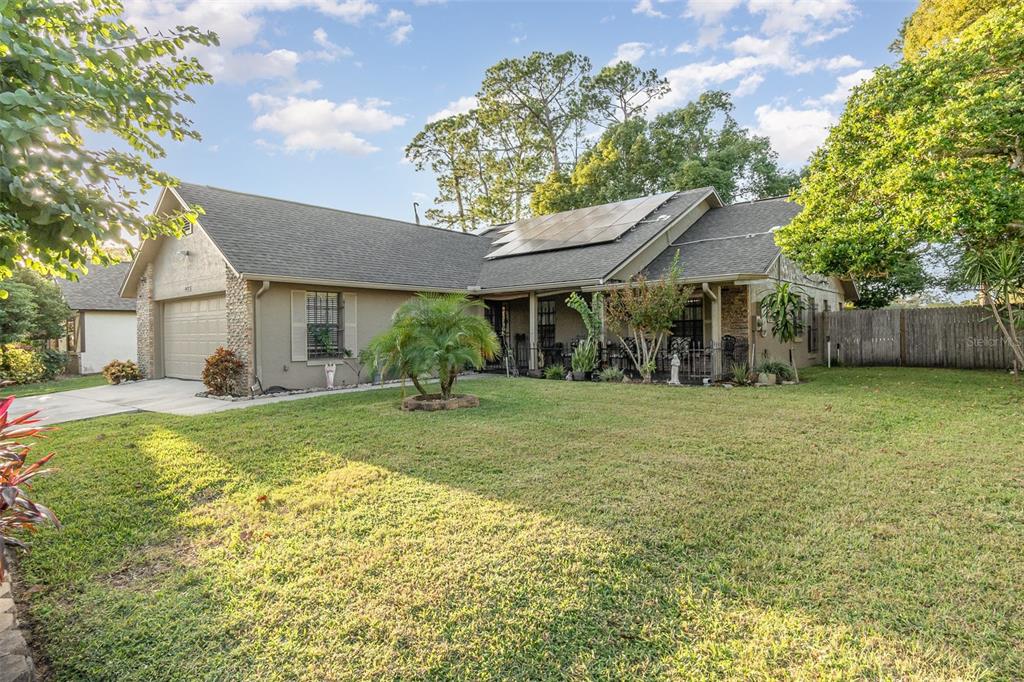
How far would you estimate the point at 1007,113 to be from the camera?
30.3 feet

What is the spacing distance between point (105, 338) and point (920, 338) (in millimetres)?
29041

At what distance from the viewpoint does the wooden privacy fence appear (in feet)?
46.1

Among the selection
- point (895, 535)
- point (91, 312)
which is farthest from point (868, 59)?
point (91, 312)

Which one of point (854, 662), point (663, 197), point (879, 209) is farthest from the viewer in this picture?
point (663, 197)

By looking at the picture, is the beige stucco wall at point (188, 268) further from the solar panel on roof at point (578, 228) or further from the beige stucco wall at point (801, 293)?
the beige stucco wall at point (801, 293)

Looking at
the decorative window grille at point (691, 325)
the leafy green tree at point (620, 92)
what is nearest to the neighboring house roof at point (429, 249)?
the decorative window grille at point (691, 325)

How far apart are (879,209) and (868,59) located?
772 cm

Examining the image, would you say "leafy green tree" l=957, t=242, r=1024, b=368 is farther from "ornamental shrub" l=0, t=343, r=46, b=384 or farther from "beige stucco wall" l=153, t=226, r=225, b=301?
"ornamental shrub" l=0, t=343, r=46, b=384

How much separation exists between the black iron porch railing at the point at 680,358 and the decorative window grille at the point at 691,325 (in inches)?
9.4

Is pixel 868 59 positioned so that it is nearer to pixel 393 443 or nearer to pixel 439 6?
pixel 439 6

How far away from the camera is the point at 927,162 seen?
9773 mm

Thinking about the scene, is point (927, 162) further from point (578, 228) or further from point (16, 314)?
point (16, 314)

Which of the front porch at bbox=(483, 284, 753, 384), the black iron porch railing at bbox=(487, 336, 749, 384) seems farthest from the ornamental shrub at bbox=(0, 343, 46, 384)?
the black iron porch railing at bbox=(487, 336, 749, 384)

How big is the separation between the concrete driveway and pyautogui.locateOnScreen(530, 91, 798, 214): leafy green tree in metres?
17.2
